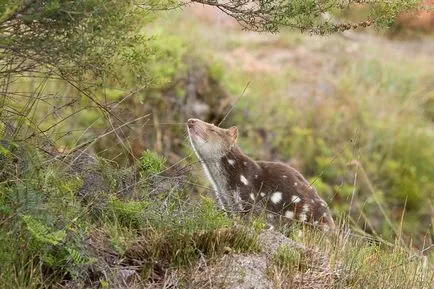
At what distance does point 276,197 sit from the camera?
24.6ft

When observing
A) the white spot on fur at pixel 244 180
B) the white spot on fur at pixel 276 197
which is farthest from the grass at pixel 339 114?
the white spot on fur at pixel 276 197

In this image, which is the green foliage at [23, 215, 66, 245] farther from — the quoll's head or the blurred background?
the blurred background

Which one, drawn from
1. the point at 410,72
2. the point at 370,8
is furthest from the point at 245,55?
the point at 370,8

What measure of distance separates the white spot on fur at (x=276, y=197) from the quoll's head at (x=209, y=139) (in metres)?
0.60

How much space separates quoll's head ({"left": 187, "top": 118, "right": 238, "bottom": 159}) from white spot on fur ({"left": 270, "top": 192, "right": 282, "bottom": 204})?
1.97ft

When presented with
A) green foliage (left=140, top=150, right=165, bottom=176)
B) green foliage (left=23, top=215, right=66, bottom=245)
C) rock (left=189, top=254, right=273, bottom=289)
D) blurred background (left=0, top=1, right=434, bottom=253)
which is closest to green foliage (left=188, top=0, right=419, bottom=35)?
green foliage (left=140, top=150, right=165, bottom=176)

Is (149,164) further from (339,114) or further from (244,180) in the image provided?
(339,114)

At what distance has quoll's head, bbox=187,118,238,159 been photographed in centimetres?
761

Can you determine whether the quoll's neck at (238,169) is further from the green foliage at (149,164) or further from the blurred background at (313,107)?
the blurred background at (313,107)

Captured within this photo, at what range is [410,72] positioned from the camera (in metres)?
16.6

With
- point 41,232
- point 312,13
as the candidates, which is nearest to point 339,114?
point 312,13

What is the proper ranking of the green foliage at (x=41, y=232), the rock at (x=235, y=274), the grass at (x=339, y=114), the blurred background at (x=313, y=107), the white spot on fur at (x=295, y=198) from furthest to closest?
1. the grass at (x=339, y=114)
2. the blurred background at (x=313, y=107)
3. the white spot on fur at (x=295, y=198)
4. the rock at (x=235, y=274)
5. the green foliage at (x=41, y=232)

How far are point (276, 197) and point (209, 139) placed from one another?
723mm

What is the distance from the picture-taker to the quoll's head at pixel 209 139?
761 cm
